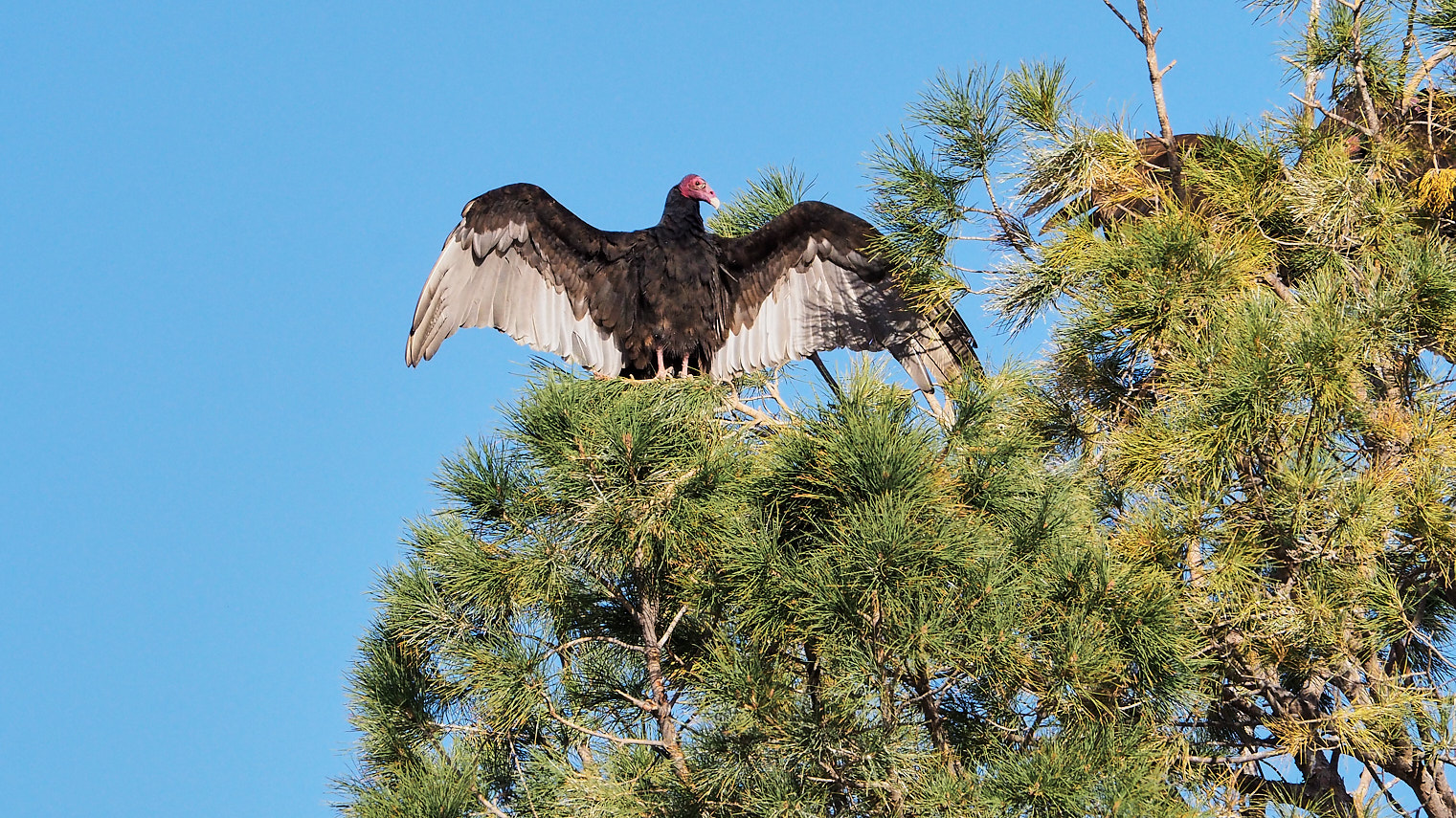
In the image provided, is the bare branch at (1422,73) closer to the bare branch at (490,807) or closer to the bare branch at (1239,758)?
the bare branch at (1239,758)

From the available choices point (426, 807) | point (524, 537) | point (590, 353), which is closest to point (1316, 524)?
point (524, 537)

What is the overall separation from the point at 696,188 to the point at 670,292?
0.59 m

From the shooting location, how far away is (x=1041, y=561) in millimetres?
3215

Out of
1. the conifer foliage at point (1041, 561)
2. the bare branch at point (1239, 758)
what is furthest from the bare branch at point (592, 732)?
the bare branch at point (1239, 758)

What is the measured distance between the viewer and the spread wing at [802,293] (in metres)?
5.44

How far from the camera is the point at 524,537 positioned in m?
3.59

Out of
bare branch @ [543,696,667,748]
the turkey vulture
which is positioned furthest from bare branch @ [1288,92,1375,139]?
bare branch @ [543,696,667,748]

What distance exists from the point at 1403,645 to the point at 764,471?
1758mm

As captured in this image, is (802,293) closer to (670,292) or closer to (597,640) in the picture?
(670,292)

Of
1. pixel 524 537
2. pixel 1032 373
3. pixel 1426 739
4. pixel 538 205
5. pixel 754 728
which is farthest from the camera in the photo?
pixel 538 205

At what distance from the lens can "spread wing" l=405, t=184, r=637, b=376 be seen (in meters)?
5.32

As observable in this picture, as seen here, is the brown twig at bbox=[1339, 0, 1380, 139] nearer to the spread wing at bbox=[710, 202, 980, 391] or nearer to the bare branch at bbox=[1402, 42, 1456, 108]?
the bare branch at bbox=[1402, 42, 1456, 108]

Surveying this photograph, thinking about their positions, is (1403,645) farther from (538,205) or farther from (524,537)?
(538,205)

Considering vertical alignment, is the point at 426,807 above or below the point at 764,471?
below
